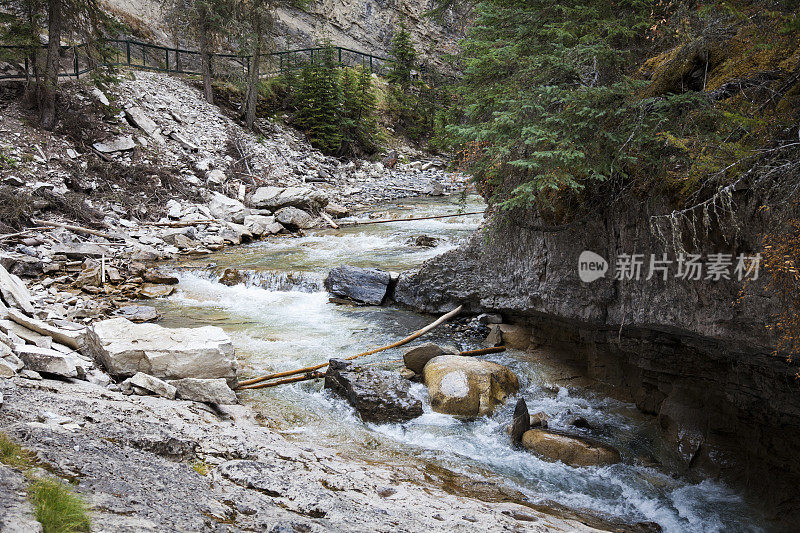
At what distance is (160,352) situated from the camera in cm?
610

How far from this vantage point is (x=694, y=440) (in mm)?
5477

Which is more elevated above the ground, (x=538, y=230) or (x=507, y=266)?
(x=538, y=230)

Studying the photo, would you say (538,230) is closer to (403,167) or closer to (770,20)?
(770,20)

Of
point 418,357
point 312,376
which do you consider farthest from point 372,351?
point 312,376

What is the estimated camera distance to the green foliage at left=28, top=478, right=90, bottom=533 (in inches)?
85.5

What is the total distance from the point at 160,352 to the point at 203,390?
32.1 inches

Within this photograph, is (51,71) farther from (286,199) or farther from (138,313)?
(138,313)

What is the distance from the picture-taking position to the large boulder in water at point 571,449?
17.2 feet

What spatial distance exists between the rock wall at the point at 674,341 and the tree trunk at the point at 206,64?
2156 cm

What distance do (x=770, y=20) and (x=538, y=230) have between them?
362 centimetres

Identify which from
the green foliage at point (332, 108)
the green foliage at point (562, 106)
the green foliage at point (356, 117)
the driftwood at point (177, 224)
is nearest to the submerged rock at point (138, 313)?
the driftwood at point (177, 224)

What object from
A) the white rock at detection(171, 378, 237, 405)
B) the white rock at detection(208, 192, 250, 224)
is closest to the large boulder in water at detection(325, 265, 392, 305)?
the white rock at detection(171, 378, 237, 405)

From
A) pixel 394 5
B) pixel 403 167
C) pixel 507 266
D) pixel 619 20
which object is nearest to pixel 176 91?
pixel 403 167

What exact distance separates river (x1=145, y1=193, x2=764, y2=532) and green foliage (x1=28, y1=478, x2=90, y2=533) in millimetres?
2968
